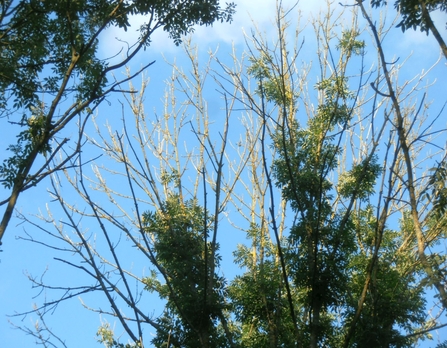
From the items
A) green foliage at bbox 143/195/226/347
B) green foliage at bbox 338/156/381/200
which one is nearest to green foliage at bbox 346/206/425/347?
green foliage at bbox 338/156/381/200

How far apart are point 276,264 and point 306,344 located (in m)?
1.56

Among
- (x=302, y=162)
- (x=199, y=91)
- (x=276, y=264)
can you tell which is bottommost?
(x=276, y=264)

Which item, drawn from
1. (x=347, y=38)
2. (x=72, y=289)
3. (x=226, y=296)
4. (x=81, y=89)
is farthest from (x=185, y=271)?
(x=347, y=38)

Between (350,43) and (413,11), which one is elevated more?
(350,43)

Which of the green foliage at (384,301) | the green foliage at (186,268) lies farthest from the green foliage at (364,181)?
the green foliage at (186,268)

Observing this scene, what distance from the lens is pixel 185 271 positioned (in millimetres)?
5266

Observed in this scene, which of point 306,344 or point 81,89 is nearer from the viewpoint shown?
point 81,89

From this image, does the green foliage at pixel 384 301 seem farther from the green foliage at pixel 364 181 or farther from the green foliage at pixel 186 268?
the green foliage at pixel 186 268

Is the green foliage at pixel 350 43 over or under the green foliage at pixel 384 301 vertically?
over

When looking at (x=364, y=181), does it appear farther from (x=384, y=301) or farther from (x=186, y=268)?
(x=186, y=268)

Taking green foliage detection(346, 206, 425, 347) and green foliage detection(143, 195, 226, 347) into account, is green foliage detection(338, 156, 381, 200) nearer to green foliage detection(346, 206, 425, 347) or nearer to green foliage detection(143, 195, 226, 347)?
green foliage detection(346, 206, 425, 347)

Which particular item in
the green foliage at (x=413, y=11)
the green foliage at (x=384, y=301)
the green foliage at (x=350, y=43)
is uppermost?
the green foliage at (x=350, y=43)

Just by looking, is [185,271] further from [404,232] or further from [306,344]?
[404,232]

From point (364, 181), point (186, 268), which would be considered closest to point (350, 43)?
point (364, 181)
